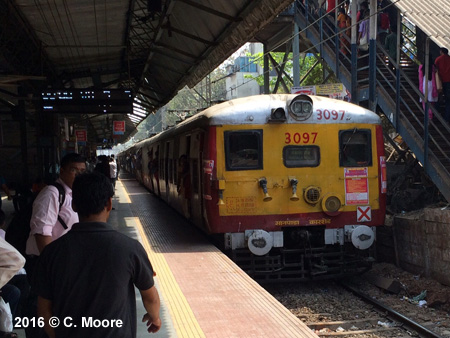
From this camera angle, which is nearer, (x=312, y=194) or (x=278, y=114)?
(x=278, y=114)

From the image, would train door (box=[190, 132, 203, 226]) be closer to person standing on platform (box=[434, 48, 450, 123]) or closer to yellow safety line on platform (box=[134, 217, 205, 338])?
yellow safety line on platform (box=[134, 217, 205, 338])

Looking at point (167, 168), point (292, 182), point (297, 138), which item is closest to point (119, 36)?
point (167, 168)

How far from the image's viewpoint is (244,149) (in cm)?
820

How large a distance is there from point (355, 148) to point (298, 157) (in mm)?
982

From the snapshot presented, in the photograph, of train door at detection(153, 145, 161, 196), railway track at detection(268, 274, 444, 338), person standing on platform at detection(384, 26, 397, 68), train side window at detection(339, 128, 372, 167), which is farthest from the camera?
train door at detection(153, 145, 161, 196)

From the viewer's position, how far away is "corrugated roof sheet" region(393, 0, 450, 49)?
9.73m

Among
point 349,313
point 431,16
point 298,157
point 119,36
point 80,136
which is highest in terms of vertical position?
point 119,36

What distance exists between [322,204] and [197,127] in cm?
251

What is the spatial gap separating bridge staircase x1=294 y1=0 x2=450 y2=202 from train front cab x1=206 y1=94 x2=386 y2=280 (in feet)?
5.84

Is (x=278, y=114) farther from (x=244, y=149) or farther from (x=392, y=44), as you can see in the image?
(x=392, y=44)

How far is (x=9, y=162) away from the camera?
2053 cm

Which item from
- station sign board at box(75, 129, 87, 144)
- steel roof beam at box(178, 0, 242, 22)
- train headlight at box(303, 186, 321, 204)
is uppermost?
steel roof beam at box(178, 0, 242, 22)

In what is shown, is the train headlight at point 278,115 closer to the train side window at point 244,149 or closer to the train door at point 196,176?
the train side window at point 244,149

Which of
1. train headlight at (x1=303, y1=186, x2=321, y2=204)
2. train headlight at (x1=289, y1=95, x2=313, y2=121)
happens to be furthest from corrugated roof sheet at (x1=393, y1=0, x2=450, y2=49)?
train headlight at (x1=303, y1=186, x2=321, y2=204)
